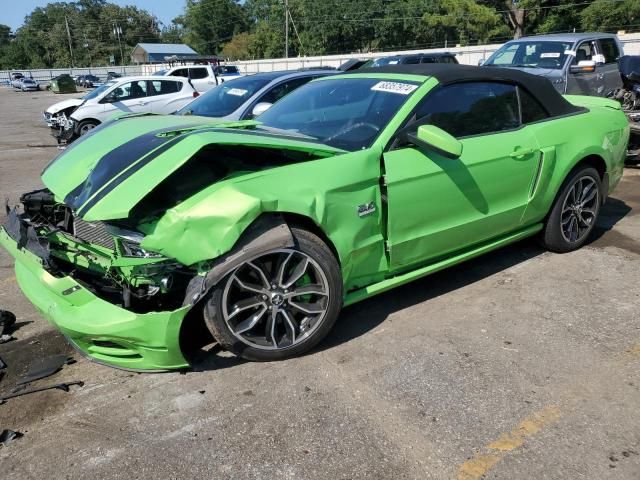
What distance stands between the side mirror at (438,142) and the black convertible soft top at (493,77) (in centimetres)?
60

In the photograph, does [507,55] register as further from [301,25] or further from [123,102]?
[301,25]

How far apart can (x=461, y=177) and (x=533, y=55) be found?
7.71 metres

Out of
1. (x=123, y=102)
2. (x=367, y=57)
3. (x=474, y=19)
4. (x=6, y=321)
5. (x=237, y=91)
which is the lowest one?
(x=6, y=321)

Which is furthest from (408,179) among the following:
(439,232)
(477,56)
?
(477,56)

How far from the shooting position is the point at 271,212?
2758mm

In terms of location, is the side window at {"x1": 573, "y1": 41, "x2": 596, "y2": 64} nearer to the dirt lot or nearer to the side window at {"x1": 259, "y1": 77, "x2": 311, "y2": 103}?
the side window at {"x1": 259, "y1": 77, "x2": 311, "y2": 103}

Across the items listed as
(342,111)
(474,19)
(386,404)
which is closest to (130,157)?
(342,111)

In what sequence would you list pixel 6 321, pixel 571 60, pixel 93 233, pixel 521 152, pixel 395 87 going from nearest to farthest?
pixel 93 233, pixel 6 321, pixel 395 87, pixel 521 152, pixel 571 60

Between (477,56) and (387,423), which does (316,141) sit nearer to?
(387,423)

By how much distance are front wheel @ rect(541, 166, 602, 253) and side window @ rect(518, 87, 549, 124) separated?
24.5 inches

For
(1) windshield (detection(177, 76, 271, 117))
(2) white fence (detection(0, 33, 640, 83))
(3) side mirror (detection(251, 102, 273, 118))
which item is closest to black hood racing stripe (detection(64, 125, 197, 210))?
(3) side mirror (detection(251, 102, 273, 118))

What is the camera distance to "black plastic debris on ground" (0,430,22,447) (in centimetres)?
239

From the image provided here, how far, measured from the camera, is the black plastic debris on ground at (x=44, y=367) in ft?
9.40

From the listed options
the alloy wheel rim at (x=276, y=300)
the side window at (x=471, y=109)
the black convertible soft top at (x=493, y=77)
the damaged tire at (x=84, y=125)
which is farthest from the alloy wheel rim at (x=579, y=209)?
the damaged tire at (x=84, y=125)
